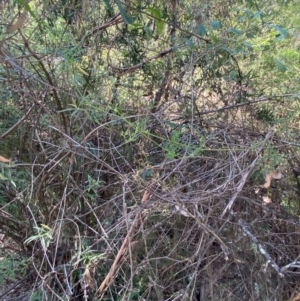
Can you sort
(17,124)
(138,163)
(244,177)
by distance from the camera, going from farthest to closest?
(138,163) < (17,124) < (244,177)

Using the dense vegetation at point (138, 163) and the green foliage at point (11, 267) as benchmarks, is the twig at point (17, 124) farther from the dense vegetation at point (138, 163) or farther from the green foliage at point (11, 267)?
the green foliage at point (11, 267)

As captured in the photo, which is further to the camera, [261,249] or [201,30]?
[201,30]

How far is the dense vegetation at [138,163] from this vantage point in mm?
1401

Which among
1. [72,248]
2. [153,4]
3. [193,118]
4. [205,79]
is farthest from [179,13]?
[72,248]

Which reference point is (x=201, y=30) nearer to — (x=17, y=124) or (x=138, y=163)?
(x=138, y=163)

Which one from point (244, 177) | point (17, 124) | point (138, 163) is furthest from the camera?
point (138, 163)

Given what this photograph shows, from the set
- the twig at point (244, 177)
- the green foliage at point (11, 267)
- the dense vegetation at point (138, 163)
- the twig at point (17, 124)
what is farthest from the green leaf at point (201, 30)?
the green foliage at point (11, 267)

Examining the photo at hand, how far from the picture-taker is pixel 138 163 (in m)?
1.60

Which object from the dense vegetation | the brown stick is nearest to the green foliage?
the dense vegetation

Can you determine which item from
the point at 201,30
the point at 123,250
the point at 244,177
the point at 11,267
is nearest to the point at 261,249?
the point at 244,177

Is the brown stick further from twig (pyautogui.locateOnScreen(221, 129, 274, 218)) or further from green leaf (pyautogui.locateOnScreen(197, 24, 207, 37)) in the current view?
green leaf (pyautogui.locateOnScreen(197, 24, 207, 37))

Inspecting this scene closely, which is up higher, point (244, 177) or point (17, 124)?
point (17, 124)

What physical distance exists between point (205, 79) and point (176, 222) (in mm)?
640

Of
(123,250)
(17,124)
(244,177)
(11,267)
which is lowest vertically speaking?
(11,267)
